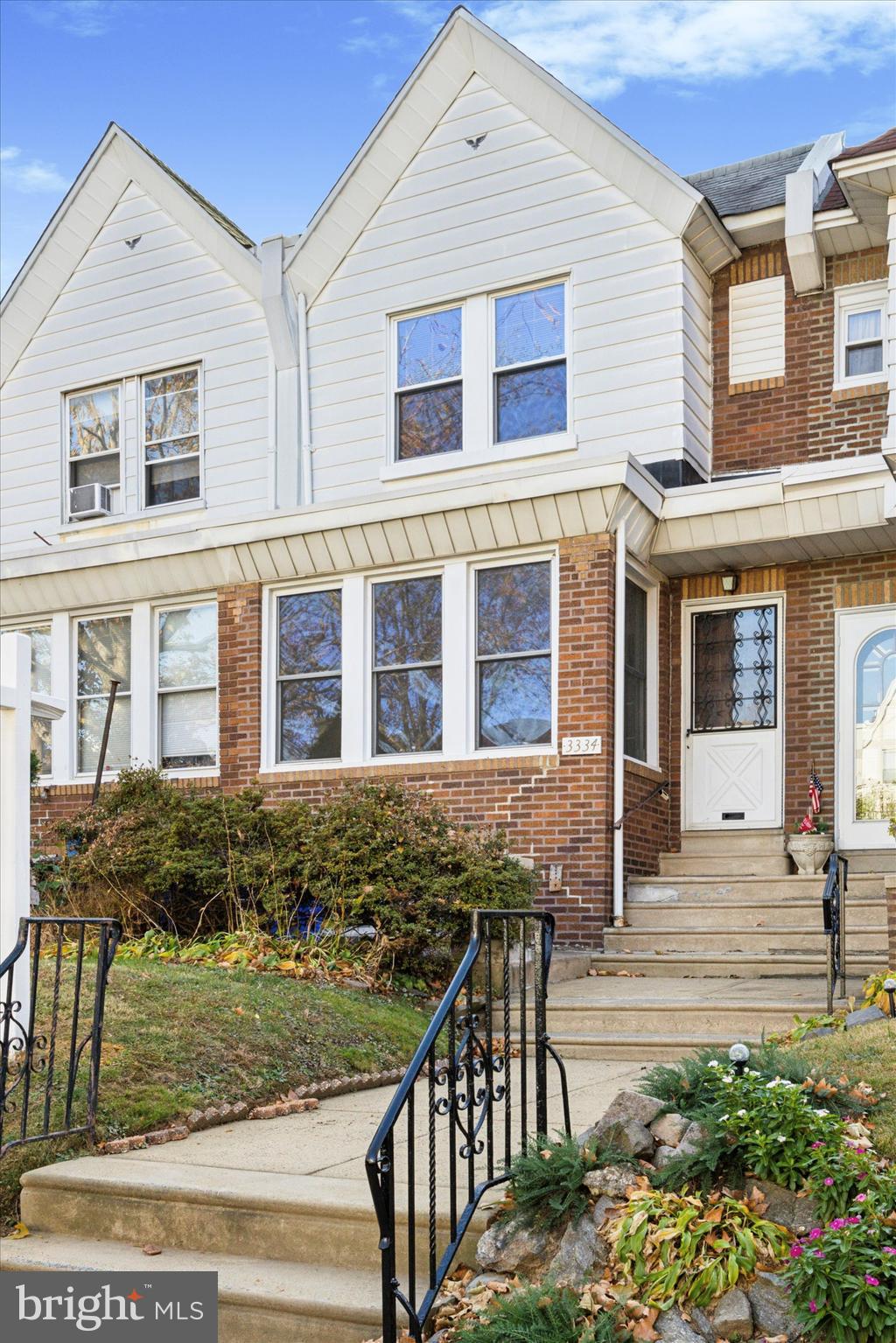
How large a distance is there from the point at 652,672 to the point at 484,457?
250cm

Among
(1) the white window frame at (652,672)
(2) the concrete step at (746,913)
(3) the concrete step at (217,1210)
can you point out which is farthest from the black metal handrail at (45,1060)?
(1) the white window frame at (652,672)

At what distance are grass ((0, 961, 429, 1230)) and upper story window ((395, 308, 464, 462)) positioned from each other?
6024 millimetres

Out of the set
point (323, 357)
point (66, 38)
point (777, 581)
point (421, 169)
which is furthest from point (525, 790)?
point (66, 38)

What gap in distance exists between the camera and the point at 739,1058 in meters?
4.93

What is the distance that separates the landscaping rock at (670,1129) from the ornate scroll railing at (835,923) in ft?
10.0

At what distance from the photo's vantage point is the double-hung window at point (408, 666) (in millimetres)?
12141

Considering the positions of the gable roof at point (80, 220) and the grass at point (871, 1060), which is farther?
the gable roof at point (80, 220)

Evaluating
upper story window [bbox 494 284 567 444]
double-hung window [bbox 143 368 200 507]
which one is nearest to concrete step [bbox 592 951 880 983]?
upper story window [bbox 494 284 567 444]

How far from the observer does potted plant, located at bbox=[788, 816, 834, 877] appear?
36.1 feet

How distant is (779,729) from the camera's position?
1183 cm

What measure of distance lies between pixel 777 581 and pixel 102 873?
6.01 m

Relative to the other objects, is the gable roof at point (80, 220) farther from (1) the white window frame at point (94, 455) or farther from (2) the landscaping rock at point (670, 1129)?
(2) the landscaping rock at point (670, 1129)

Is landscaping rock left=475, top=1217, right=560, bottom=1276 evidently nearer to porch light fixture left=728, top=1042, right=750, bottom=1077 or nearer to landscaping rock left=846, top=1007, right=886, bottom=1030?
porch light fixture left=728, top=1042, right=750, bottom=1077

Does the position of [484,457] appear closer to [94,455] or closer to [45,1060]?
[94,455]
